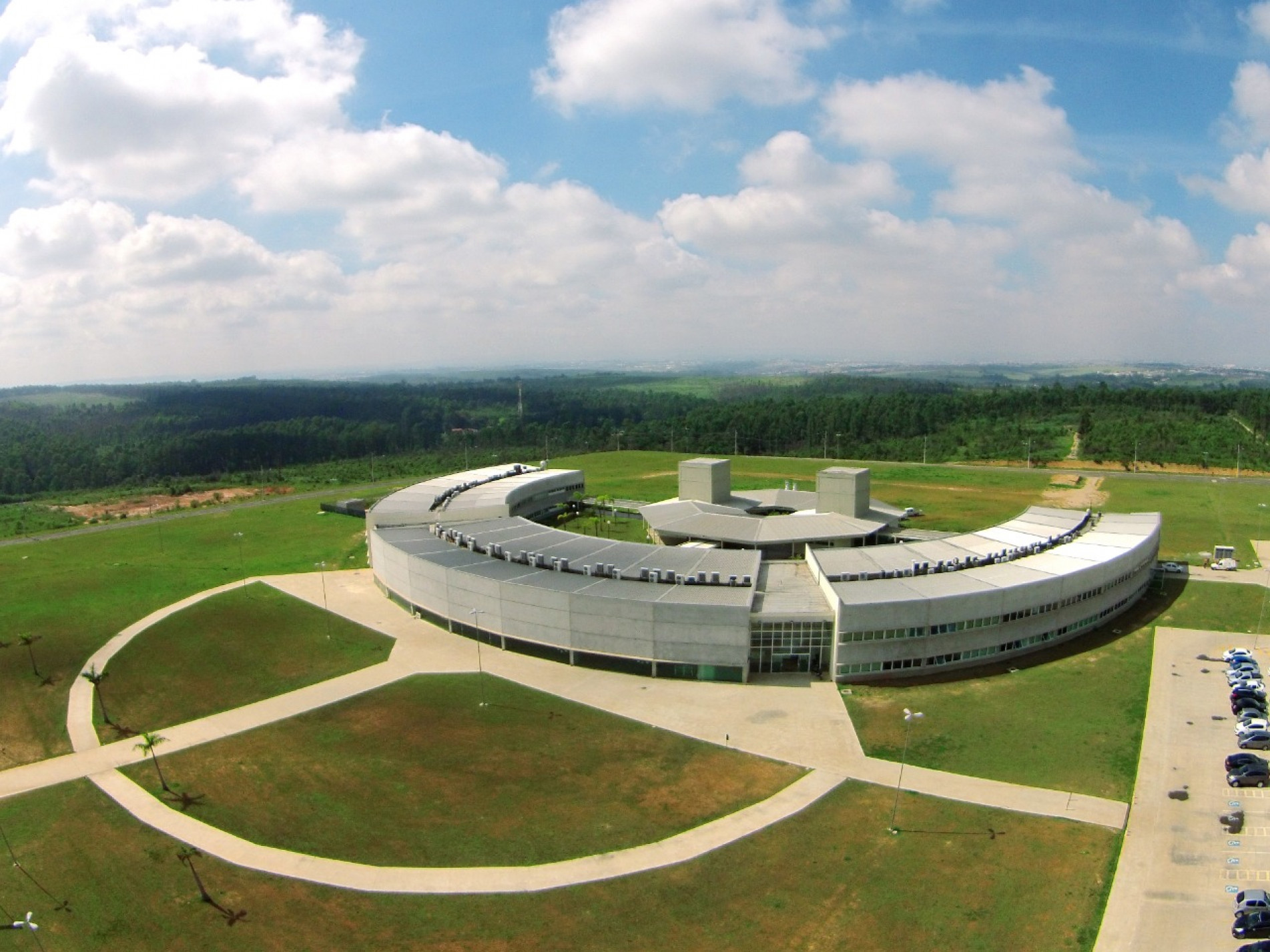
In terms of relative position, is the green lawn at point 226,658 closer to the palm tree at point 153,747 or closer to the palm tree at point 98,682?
the palm tree at point 98,682

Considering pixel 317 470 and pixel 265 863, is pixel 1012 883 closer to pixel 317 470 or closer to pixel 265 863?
pixel 265 863

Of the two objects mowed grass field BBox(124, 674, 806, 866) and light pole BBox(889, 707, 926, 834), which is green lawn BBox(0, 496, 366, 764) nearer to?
mowed grass field BBox(124, 674, 806, 866)

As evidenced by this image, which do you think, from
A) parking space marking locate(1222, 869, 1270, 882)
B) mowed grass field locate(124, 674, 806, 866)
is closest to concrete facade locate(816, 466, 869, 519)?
mowed grass field locate(124, 674, 806, 866)

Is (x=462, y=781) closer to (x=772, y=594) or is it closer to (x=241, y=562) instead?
(x=772, y=594)

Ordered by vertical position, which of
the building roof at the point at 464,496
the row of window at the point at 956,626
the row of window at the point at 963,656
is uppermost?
the building roof at the point at 464,496

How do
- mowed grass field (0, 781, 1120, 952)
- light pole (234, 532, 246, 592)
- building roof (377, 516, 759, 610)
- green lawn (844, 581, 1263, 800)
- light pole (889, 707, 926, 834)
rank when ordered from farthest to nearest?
light pole (234, 532, 246, 592), building roof (377, 516, 759, 610), green lawn (844, 581, 1263, 800), light pole (889, 707, 926, 834), mowed grass field (0, 781, 1120, 952)

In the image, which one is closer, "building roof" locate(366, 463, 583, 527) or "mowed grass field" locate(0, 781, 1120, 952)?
"mowed grass field" locate(0, 781, 1120, 952)

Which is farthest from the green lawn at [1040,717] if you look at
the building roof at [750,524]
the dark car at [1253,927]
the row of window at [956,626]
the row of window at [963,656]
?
the building roof at [750,524]
